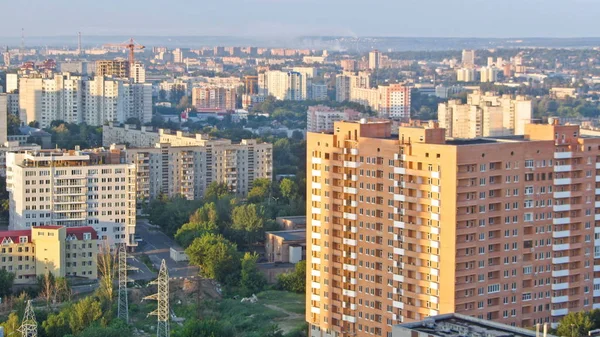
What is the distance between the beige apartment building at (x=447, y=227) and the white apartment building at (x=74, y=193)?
616 cm

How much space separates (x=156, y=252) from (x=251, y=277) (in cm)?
251

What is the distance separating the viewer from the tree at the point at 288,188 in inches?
889

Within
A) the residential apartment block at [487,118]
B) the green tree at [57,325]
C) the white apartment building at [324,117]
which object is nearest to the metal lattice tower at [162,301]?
the green tree at [57,325]

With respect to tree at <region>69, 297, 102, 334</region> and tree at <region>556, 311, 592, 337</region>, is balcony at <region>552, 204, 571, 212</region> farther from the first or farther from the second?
tree at <region>69, 297, 102, 334</region>

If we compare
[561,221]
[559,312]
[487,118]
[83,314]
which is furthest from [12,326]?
[487,118]

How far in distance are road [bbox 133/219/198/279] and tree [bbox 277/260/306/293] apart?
→ 3.85 feet

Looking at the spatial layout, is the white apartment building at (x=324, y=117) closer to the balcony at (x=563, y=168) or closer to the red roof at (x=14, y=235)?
the red roof at (x=14, y=235)

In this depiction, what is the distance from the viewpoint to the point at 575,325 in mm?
11367

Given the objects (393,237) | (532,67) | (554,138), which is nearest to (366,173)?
(393,237)

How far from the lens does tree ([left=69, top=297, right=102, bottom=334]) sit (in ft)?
45.1

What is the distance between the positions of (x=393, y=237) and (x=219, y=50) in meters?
89.3

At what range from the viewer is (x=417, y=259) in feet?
38.7

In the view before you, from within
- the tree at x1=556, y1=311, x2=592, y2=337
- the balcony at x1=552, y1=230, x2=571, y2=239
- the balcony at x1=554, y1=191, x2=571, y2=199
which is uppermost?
the balcony at x1=554, y1=191, x2=571, y2=199

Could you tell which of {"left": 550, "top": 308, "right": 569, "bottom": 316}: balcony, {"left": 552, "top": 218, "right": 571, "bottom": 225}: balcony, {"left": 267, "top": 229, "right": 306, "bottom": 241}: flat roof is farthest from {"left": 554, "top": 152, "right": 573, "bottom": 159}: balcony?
{"left": 267, "top": 229, "right": 306, "bottom": 241}: flat roof
